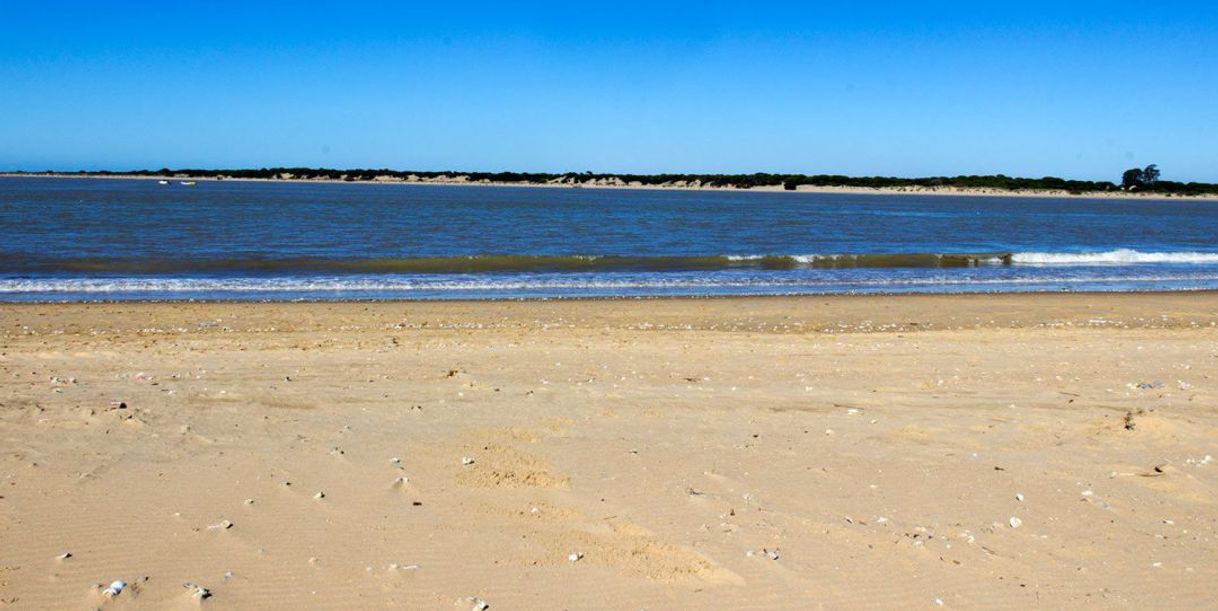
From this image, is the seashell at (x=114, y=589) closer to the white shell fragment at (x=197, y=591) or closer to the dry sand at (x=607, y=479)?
the dry sand at (x=607, y=479)

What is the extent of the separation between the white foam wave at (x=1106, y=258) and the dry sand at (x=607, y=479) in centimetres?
2392

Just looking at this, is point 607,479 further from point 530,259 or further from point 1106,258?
point 1106,258

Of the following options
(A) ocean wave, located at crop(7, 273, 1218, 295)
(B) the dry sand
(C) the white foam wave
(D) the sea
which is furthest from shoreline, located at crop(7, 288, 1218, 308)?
(C) the white foam wave

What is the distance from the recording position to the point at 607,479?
19.0 feet

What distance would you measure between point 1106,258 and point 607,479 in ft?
109

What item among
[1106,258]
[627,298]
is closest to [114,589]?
[627,298]

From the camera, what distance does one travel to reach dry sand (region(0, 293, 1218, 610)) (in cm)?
441

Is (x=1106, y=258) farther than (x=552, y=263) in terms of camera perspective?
Yes

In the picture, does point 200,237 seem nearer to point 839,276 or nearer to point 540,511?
point 839,276

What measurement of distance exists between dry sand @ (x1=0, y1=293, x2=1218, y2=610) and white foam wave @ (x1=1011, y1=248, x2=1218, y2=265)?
2392 centimetres

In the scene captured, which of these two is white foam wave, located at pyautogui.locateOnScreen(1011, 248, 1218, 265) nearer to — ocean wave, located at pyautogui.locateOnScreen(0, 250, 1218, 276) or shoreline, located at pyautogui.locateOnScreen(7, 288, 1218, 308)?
ocean wave, located at pyautogui.locateOnScreen(0, 250, 1218, 276)

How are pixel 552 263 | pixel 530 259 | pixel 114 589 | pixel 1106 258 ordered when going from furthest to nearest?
pixel 1106 258, pixel 530 259, pixel 552 263, pixel 114 589

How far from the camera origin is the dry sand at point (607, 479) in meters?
4.41

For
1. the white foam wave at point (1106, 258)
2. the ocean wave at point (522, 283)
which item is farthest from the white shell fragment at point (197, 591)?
the white foam wave at point (1106, 258)
